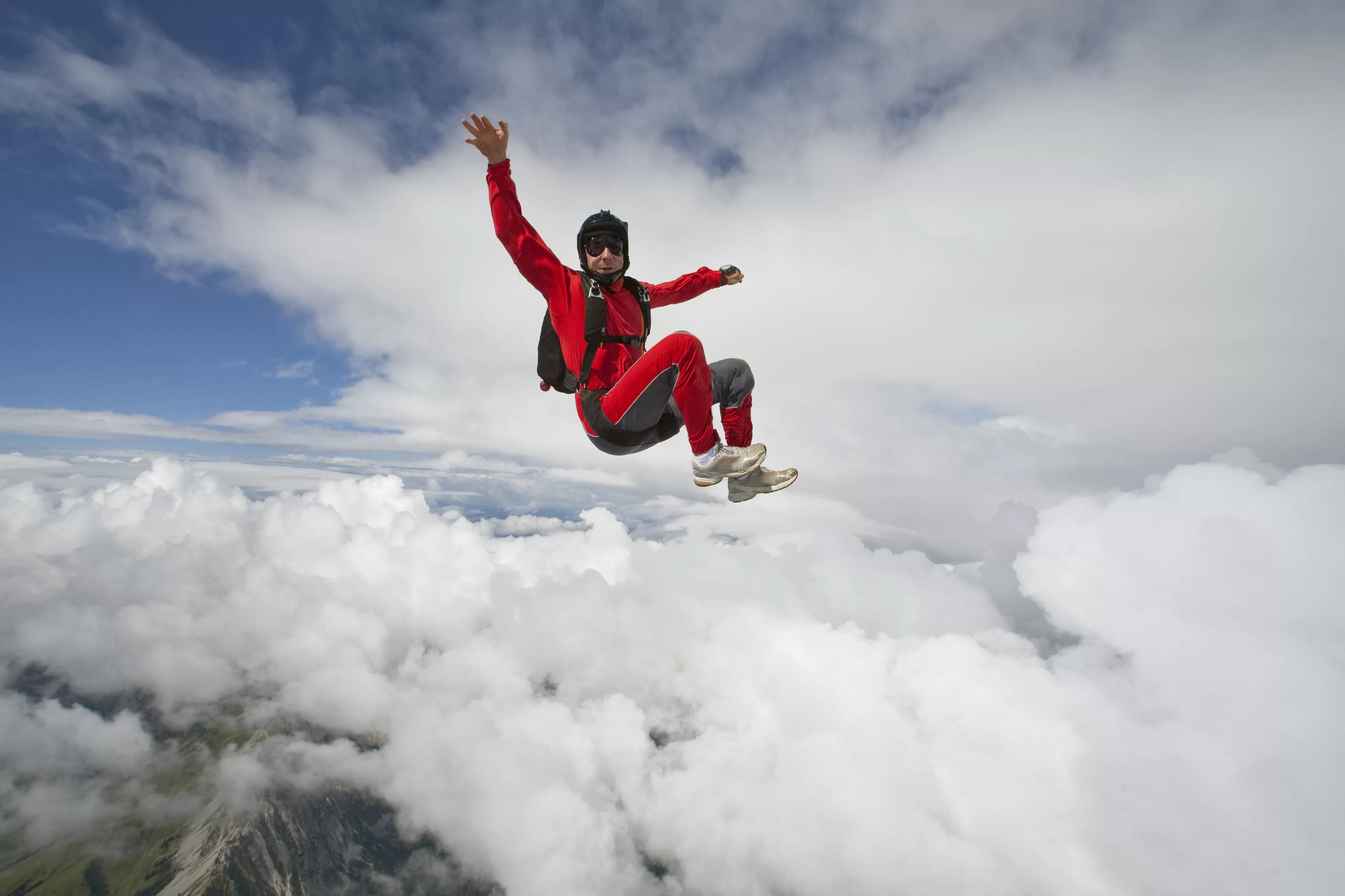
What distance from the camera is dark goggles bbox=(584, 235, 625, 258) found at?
5.25 meters

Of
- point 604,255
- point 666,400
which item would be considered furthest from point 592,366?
point 604,255

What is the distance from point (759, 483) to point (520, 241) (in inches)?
134

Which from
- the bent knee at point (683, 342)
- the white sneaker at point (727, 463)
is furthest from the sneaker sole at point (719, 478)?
the bent knee at point (683, 342)

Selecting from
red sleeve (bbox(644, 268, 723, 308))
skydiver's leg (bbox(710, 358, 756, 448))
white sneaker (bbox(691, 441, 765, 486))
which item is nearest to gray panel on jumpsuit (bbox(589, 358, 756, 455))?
skydiver's leg (bbox(710, 358, 756, 448))

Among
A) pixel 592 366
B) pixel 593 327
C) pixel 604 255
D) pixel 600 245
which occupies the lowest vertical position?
pixel 592 366

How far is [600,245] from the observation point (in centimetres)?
525

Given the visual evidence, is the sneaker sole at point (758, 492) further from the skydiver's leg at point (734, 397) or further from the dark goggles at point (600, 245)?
the dark goggles at point (600, 245)

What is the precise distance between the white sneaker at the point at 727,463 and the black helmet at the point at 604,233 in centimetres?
205

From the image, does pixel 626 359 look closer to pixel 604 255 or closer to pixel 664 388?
pixel 664 388

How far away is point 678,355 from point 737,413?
126 cm

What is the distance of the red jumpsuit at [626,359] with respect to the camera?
4.72 m

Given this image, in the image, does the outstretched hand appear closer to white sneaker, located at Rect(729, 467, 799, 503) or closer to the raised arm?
the raised arm

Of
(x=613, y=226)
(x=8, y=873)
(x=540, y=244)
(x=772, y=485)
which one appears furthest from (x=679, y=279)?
(x=8, y=873)

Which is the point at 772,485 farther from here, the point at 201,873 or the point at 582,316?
the point at 201,873
